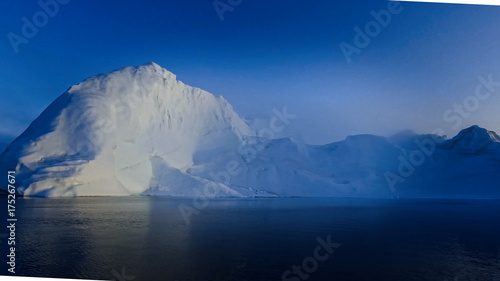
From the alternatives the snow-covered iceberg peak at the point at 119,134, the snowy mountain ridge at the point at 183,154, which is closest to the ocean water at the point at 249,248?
the snow-covered iceberg peak at the point at 119,134

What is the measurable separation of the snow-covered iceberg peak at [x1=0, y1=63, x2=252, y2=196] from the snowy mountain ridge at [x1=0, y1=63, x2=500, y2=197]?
0.04 metres

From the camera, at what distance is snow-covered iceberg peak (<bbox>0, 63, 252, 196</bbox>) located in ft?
53.0

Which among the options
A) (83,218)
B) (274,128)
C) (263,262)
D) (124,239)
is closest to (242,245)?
(263,262)

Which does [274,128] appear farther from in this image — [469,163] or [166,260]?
[166,260]

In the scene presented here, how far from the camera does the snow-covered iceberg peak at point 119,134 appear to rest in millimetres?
16141

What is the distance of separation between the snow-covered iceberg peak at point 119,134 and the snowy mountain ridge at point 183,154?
0.04 meters

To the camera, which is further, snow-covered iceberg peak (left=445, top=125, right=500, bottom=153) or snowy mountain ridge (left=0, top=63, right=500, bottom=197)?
snow-covered iceberg peak (left=445, top=125, right=500, bottom=153)

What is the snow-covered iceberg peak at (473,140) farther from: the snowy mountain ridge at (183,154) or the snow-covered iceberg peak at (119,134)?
the snow-covered iceberg peak at (119,134)

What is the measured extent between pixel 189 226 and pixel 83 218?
103 inches

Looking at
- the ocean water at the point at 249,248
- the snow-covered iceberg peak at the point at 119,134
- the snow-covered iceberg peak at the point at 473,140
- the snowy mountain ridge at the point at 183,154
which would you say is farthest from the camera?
the snow-covered iceberg peak at the point at 473,140

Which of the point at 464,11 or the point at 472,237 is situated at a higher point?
the point at 464,11

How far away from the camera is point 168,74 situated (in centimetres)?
2191

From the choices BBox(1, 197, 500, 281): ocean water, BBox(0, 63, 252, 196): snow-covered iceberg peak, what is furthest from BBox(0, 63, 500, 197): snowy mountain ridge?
BBox(1, 197, 500, 281): ocean water

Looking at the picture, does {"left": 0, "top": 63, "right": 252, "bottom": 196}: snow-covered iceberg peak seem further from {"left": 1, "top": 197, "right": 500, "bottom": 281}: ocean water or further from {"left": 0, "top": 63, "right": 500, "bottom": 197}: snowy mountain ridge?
{"left": 1, "top": 197, "right": 500, "bottom": 281}: ocean water
